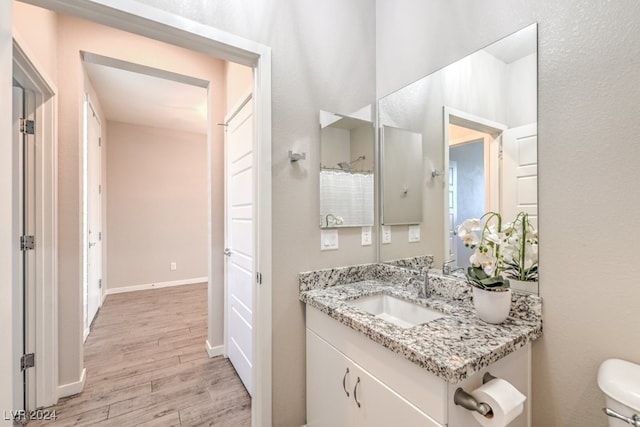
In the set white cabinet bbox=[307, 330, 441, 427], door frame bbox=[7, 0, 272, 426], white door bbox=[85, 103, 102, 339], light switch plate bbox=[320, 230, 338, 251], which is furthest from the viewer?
white door bbox=[85, 103, 102, 339]

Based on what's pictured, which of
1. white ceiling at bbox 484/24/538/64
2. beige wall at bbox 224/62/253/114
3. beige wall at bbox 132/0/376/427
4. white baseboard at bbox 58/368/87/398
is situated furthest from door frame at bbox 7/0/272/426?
white baseboard at bbox 58/368/87/398

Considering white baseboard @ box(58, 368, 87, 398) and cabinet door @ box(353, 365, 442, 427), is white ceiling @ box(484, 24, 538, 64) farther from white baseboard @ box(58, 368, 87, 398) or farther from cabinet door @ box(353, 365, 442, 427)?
white baseboard @ box(58, 368, 87, 398)

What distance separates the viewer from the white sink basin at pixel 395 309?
1.41 metres

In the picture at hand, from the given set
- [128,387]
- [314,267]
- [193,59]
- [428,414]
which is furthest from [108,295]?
[428,414]

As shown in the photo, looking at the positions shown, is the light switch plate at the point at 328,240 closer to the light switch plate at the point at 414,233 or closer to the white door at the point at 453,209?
the light switch plate at the point at 414,233

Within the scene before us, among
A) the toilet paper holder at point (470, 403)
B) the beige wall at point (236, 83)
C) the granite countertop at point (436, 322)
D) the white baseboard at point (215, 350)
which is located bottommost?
the white baseboard at point (215, 350)

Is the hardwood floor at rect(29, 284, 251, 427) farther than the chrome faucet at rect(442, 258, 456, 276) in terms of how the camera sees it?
Yes

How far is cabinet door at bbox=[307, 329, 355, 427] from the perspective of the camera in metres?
1.25

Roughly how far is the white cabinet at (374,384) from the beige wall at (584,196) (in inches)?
5.5

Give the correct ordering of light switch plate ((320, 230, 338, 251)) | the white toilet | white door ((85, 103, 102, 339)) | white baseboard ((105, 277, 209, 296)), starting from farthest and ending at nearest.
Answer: white baseboard ((105, 277, 209, 296)) → white door ((85, 103, 102, 339)) → light switch plate ((320, 230, 338, 251)) → the white toilet

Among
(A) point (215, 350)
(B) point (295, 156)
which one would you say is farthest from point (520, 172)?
(A) point (215, 350)

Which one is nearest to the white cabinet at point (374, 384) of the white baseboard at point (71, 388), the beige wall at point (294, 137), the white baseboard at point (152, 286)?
the beige wall at point (294, 137)

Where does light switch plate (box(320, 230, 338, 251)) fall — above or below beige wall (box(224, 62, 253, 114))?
below

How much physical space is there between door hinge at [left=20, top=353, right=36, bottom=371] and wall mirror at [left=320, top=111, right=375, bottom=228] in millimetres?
2055
